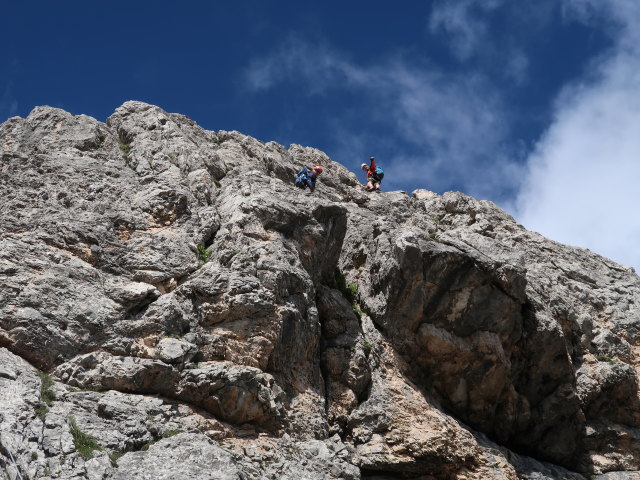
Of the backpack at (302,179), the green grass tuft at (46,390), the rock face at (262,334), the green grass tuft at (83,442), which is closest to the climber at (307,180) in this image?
the backpack at (302,179)

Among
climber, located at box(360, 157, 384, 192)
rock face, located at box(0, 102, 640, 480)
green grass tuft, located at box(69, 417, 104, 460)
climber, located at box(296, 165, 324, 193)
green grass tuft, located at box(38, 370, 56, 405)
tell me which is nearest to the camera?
green grass tuft, located at box(69, 417, 104, 460)

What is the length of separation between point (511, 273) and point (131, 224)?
45.6ft

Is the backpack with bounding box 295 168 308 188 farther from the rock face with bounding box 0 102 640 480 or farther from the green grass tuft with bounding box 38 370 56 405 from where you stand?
A: the green grass tuft with bounding box 38 370 56 405

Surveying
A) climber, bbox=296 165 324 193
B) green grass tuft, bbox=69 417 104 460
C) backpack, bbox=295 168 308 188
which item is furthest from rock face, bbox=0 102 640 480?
backpack, bbox=295 168 308 188

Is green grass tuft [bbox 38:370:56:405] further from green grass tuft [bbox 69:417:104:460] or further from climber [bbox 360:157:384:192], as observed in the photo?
climber [bbox 360:157:384:192]

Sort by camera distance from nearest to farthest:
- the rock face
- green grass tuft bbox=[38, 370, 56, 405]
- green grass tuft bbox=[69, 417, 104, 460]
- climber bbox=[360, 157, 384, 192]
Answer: green grass tuft bbox=[69, 417, 104, 460]
green grass tuft bbox=[38, 370, 56, 405]
the rock face
climber bbox=[360, 157, 384, 192]

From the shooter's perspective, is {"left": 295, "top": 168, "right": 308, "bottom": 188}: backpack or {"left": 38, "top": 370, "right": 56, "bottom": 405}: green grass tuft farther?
{"left": 295, "top": 168, "right": 308, "bottom": 188}: backpack

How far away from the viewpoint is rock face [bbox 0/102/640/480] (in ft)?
57.3

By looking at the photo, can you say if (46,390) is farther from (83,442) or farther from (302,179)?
(302,179)

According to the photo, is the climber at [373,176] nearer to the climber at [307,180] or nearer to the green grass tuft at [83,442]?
the climber at [307,180]

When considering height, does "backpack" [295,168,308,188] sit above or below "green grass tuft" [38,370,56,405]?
above

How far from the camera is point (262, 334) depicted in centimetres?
2017

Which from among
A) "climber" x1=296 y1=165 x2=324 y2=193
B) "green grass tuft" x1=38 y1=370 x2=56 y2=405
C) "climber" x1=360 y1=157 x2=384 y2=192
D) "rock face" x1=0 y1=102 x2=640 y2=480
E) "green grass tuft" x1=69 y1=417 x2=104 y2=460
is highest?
"climber" x1=360 y1=157 x2=384 y2=192

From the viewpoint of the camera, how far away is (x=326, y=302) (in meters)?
24.7
